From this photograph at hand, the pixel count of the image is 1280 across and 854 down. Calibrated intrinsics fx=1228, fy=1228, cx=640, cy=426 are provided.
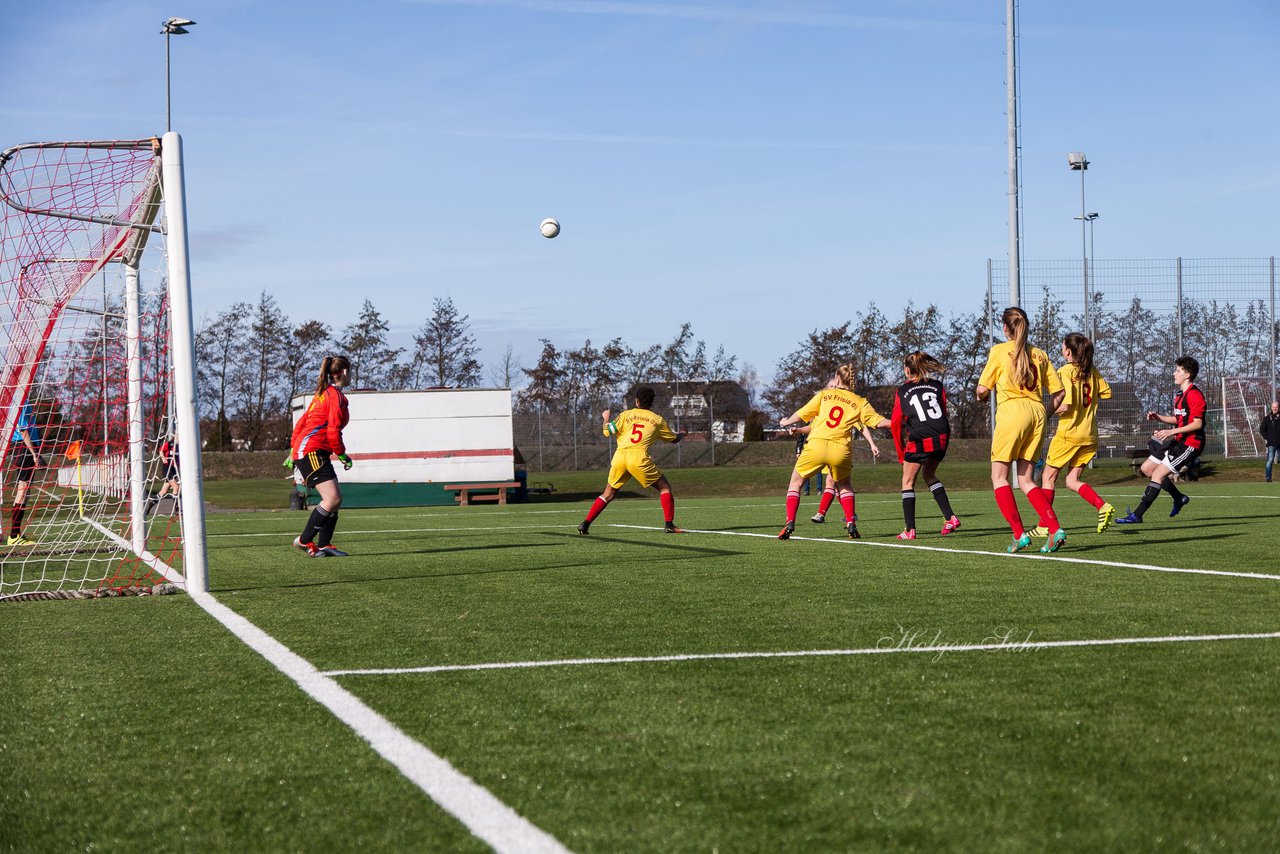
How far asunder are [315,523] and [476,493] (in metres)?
17.1

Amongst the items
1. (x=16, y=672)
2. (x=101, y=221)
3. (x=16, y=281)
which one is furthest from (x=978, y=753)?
(x=16, y=281)

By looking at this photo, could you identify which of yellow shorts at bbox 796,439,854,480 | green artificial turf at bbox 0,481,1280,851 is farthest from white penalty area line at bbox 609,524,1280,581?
yellow shorts at bbox 796,439,854,480

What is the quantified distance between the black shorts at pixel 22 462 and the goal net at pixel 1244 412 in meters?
32.8

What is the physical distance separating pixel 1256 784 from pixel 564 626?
3.75 meters

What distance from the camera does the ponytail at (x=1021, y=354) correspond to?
9.63m

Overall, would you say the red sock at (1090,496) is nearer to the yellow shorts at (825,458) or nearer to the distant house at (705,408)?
the yellow shorts at (825,458)

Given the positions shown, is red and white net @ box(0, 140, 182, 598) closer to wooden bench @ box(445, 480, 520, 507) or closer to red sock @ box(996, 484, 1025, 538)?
red sock @ box(996, 484, 1025, 538)

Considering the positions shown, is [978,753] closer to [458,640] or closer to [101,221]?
[458,640]

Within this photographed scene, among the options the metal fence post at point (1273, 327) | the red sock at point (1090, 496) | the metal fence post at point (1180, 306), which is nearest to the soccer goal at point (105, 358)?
the red sock at point (1090, 496)

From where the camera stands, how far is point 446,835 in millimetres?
2820

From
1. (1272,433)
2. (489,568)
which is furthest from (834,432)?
(1272,433)

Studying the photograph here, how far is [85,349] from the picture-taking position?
11445 mm

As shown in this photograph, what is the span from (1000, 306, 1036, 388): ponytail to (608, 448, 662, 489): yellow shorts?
4.75m

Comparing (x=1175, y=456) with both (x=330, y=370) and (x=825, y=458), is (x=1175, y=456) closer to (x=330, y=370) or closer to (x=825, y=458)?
(x=825, y=458)
